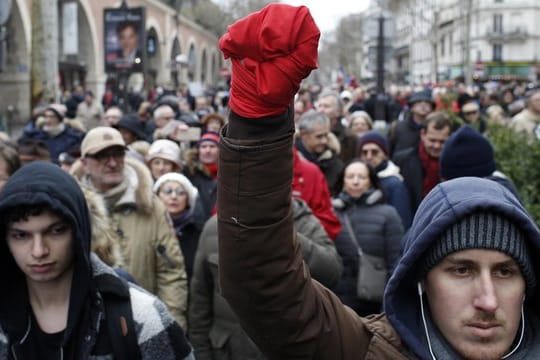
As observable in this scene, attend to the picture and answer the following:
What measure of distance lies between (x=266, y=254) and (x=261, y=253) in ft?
0.04

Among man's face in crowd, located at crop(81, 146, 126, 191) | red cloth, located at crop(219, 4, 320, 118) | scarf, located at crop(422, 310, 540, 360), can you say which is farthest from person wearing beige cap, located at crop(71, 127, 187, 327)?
red cloth, located at crop(219, 4, 320, 118)

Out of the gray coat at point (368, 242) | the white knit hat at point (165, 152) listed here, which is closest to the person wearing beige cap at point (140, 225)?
the gray coat at point (368, 242)

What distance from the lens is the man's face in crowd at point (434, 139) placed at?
6508mm

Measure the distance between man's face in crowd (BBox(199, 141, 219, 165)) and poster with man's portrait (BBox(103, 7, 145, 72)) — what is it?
1097 centimetres

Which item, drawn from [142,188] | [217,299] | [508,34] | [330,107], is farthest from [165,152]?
[508,34]

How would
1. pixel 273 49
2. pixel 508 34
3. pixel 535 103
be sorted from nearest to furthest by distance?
pixel 273 49, pixel 535 103, pixel 508 34

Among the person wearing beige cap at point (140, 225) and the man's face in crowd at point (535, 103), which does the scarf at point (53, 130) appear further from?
the man's face in crowd at point (535, 103)

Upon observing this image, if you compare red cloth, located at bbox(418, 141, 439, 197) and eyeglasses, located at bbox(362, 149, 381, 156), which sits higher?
eyeglasses, located at bbox(362, 149, 381, 156)

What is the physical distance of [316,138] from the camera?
6555mm

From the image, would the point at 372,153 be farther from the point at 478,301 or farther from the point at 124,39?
the point at 124,39

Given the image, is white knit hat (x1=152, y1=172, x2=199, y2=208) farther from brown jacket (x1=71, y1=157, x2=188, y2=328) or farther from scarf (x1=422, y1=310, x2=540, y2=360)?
scarf (x1=422, y1=310, x2=540, y2=360)

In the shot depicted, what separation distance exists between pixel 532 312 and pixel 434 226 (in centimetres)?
39

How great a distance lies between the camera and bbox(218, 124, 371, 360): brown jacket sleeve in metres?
1.61

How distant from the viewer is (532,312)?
203 cm
